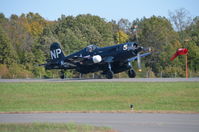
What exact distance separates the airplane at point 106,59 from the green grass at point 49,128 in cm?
2540

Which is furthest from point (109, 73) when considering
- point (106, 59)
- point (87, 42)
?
point (87, 42)

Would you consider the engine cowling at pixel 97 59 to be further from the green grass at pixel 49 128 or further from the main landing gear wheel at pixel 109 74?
the green grass at pixel 49 128

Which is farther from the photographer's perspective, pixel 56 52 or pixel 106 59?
pixel 56 52

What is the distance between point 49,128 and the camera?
16641 millimetres

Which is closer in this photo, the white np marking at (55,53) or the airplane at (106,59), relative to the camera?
the airplane at (106,59)

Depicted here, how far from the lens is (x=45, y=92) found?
108ft

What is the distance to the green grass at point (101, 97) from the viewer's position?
2519cm

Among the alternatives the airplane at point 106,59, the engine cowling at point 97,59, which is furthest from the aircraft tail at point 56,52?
the engine cowling at point 97,59

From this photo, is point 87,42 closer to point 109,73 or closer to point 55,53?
point 55,53

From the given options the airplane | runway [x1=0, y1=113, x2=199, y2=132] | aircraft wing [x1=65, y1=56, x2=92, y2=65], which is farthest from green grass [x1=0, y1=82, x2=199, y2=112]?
aircraft wing [x1=65, y1=56, x2=92, y2=65]

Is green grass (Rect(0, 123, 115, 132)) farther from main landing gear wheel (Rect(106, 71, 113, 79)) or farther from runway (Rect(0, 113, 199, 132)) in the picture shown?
main landing gear wheel (Rect(106, 71, 113, 79))

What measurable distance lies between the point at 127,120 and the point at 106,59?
2445cm

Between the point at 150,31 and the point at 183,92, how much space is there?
5046 cm

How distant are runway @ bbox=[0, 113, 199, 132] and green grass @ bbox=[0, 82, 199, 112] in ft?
10.1
